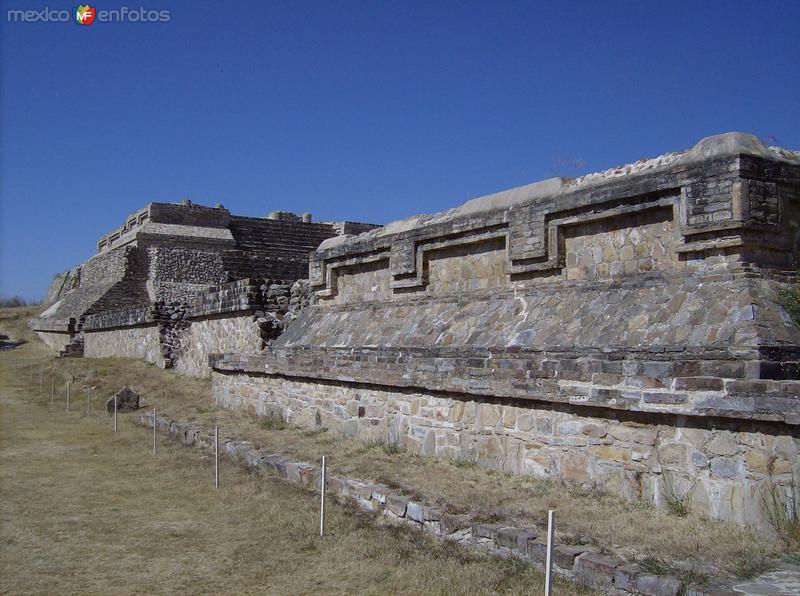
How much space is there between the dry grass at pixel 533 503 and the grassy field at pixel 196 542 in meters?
0.61

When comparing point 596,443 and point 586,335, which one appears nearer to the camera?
point 596,443

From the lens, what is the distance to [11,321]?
41.9 m

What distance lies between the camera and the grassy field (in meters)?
5.13

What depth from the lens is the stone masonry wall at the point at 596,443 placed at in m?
5.26

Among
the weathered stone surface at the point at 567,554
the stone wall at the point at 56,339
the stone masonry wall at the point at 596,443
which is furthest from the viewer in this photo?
the stone wall at the point at 56,339

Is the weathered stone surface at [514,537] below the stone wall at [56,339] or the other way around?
below

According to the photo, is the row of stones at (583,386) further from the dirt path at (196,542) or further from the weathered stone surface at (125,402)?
the weathered stone surface at (125,402)

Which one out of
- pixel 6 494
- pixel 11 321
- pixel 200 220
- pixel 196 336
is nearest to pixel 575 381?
pixel 6 494

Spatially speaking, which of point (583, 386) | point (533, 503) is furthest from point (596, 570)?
point (583, 386)

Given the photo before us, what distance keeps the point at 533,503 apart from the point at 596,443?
76 centimetres

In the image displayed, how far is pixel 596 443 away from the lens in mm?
6355

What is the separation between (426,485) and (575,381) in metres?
1.68

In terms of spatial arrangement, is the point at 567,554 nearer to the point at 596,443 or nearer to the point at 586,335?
the point at 596,443

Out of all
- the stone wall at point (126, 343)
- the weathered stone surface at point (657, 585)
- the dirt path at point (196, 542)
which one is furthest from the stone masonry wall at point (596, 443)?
the stone wall at point (126, 343)
